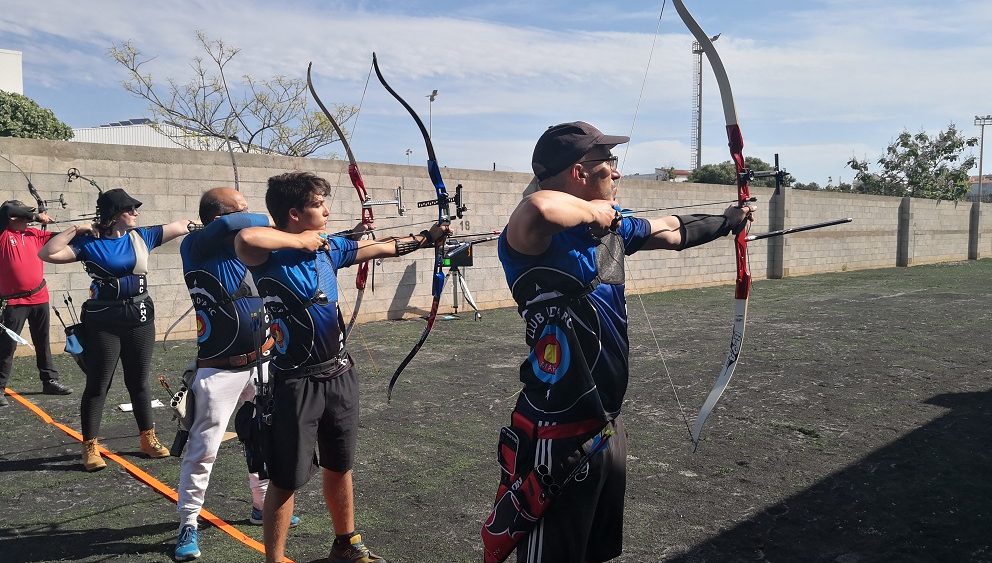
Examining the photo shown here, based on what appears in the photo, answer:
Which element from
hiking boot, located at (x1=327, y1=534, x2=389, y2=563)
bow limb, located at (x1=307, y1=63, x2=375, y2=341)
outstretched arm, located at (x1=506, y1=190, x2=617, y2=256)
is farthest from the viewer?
bow limb, located at (x1=307, y1=63, x2=375, y2=341)

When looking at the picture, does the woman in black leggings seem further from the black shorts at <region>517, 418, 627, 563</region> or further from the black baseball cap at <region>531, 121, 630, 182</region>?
the black shorts at <region>517, 418, 627, 563</region>

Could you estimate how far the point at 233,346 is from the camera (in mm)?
3891

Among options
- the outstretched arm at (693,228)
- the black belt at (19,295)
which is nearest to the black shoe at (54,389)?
the black belt at (19,295)

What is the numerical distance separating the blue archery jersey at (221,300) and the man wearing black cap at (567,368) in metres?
1.90

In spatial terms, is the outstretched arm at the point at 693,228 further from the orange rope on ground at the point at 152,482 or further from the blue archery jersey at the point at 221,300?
the orange rope on ground at the point at 152,482

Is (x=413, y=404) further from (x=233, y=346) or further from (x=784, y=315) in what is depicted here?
(x=784, y=315)

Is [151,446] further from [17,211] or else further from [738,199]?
[738,199]

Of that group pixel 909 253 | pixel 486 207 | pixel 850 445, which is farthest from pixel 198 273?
pixel 909 253

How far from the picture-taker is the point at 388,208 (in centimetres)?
1293

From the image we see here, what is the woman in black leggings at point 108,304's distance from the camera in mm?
4815

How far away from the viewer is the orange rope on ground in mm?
3820

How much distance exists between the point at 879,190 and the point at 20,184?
41.0 meters

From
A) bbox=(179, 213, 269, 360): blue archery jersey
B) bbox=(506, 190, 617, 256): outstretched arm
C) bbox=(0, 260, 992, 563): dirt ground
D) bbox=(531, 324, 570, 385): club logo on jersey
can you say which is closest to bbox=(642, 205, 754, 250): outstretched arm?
bbox=(506, 190, 617, 256): outstretched arm

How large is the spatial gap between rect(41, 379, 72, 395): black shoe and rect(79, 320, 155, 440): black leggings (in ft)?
9.15
